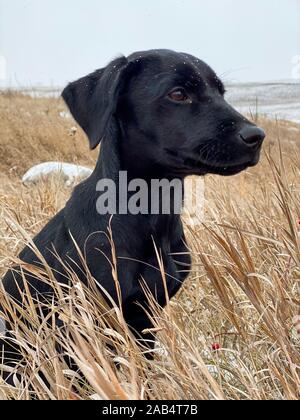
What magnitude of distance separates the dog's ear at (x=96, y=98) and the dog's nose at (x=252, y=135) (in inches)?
17.4

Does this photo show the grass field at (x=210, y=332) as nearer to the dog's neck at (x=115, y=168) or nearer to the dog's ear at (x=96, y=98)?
the dog's neck at (x=115, y=168)

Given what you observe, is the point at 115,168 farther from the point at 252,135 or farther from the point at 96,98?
the point at 252,135

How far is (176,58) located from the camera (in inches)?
87.4

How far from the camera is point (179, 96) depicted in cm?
213

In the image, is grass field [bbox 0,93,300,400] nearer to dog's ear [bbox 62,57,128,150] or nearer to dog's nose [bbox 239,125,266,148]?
dog's nose [bbox 239,125,266,148]

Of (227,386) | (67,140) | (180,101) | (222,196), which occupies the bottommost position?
(67,140)

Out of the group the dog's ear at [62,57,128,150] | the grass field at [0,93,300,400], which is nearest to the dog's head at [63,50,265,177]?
the dog's ear at [62,57,128,150]

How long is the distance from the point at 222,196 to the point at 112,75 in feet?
4.02

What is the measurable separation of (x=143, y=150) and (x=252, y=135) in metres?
0.37

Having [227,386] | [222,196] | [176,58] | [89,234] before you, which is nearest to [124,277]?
[89,234]

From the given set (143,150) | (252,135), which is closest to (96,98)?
(143,150)

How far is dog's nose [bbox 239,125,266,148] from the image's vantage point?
6.56 feet

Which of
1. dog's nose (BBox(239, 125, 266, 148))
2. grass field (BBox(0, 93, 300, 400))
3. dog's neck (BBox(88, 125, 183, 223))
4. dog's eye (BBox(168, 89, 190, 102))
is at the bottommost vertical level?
grass field (BBox(0, 93, 300, 400))
